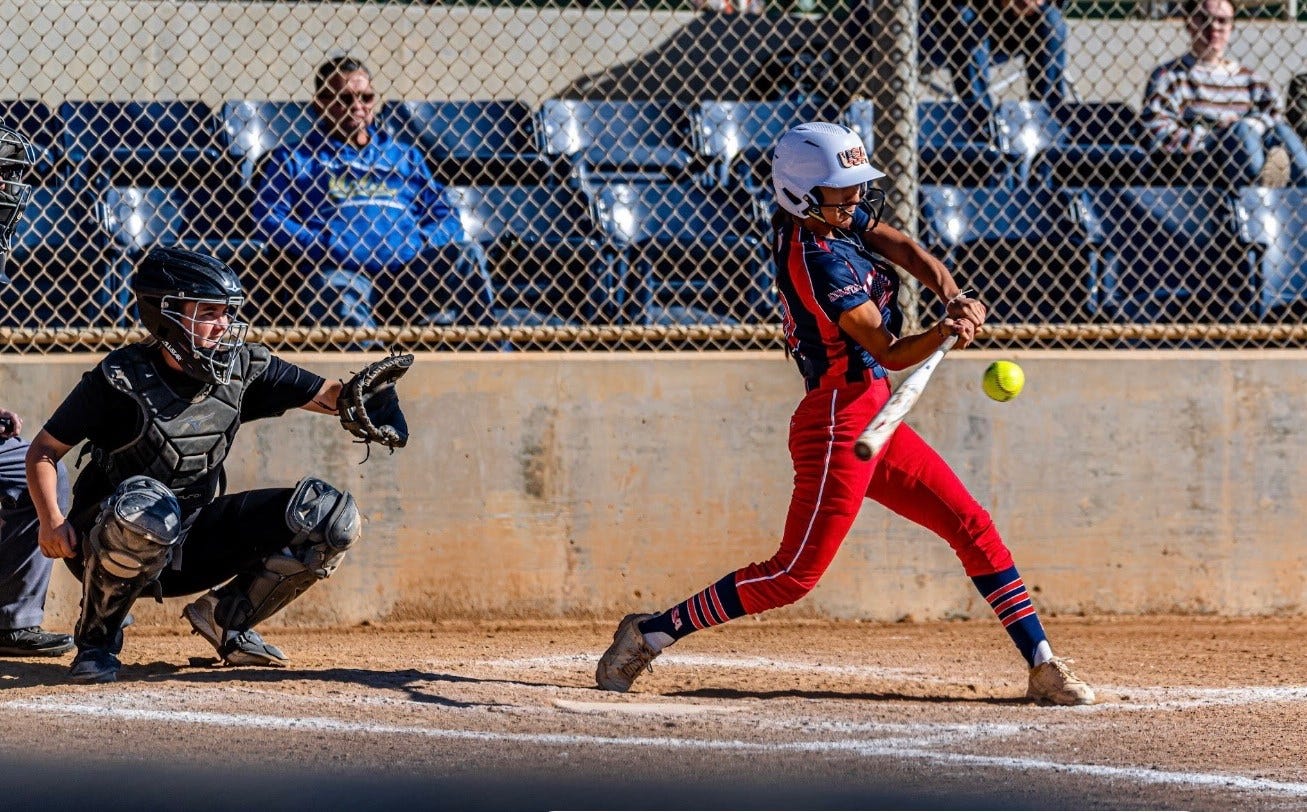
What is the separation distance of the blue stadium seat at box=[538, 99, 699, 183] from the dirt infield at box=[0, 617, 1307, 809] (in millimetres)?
2268

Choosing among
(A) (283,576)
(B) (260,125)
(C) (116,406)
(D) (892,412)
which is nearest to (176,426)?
(C) (116,406)

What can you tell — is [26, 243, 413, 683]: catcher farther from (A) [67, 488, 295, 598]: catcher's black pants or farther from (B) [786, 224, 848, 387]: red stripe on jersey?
(B) [786, 224, 848, 387]: red stripe on jersey

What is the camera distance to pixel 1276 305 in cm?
711

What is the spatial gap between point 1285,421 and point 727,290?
2246 millimetres

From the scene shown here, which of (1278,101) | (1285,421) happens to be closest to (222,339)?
(1285,421)

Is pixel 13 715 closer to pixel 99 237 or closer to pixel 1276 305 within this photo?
pixel 99 237

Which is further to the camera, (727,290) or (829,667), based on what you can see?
(727,290)

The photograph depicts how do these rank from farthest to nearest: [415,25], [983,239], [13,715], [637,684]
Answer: [415,25], [983,239], [637,684], [13,715]

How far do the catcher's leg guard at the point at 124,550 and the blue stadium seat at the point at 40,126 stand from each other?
247cm

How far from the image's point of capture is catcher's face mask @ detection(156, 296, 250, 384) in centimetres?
468

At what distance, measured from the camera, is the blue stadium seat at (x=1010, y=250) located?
22.9ft

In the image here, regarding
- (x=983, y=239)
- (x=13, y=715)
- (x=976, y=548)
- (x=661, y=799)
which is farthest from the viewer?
(x=983, y=239)

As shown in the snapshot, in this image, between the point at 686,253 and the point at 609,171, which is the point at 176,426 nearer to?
the point at 686,253

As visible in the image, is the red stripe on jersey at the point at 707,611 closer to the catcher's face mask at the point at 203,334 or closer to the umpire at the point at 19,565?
the catcher's face mask at the point at 203,334
